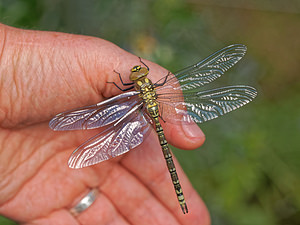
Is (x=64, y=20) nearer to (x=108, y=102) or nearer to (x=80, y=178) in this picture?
(x=108, y=102)

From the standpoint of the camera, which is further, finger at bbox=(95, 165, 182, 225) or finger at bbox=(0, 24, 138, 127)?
finger at bbox=(95, 165, 182, 225)

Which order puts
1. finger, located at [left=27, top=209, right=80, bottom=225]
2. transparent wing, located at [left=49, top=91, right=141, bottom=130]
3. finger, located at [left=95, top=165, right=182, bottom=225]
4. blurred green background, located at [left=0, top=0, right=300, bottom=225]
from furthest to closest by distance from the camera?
1. blurred green background, located at [left=0, top=0, right=300, bottom=225]
2. finger, located at [left=95, top=165, right=182, bottom=225]
3. finger, located at [left=27, top=209, right=80, bottom=225]
4. transparent wing, located at [left=49, top=91, right=141, bottom=130]

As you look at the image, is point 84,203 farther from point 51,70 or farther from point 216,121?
point 216,121

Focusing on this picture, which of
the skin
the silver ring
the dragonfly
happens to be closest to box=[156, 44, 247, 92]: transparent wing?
the dragonfly

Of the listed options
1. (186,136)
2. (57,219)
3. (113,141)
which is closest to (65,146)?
(113,141)

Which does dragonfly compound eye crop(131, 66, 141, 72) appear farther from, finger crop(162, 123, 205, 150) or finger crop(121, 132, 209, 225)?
finger crop(121, 132, 209, 225)

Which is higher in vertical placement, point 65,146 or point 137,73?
point 137,73
